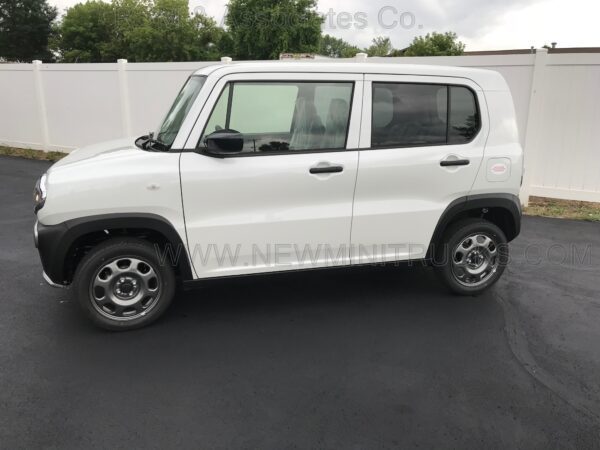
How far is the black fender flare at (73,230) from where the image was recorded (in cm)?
353

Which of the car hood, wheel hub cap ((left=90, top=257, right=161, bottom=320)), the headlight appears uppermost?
the car hood

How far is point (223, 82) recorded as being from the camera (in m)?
3.74

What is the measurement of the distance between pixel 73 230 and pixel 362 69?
8.12 ft

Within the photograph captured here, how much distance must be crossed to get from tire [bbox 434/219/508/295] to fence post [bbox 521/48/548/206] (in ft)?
11.0

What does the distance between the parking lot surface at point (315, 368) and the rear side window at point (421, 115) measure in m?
1.30

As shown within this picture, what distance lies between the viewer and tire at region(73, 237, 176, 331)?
366 cm

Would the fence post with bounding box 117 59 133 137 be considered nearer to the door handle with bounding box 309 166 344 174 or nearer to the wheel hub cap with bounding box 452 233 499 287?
the door handle with bounding box 309 166 344 174

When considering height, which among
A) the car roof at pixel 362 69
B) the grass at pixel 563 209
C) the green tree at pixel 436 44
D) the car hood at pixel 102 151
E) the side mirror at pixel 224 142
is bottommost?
the grass at pixel 563 209

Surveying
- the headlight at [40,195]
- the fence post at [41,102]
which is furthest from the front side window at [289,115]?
the fence post at [41,102]

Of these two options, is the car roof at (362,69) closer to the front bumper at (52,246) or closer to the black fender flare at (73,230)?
the black fender flare at (73,230)

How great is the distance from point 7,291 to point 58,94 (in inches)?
362

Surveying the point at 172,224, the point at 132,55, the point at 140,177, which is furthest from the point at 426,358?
the point at 132,55

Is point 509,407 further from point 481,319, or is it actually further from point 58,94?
point 58,94

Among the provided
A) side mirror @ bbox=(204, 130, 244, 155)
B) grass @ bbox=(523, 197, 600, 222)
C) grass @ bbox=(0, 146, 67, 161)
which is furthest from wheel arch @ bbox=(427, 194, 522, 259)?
grass @ bbox=(0, 146, 67, 161)
